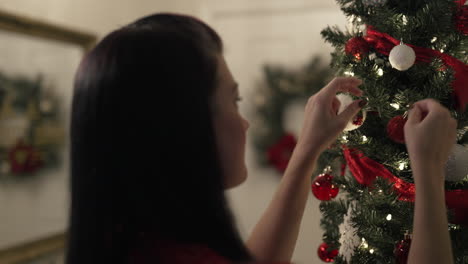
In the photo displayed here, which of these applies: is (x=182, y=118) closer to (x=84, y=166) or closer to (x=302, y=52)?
(x=84, y=166)

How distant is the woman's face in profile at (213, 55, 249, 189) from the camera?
673 mm

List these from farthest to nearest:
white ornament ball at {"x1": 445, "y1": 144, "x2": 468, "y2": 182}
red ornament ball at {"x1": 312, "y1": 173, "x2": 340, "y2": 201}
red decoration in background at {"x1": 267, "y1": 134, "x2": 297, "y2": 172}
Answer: red decoration in background at {"x1": 267, "y1": 134, "x2": 297, "y2": 172} → red ornament ball at {"x1": 312, "y1": 173, "x2": 340, "y2": 201} → white ornament ball at {"x1": 445, "y1": 144, "x2": 468, "y2": 182}

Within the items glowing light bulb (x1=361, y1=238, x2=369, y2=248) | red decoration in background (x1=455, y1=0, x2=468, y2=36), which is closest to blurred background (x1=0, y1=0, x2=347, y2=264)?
glowing light bulb (x1=361, y1=238, x2=369, y2=248)

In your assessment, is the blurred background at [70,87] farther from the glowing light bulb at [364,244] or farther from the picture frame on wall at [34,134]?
the glowing light bulb at [364,244]

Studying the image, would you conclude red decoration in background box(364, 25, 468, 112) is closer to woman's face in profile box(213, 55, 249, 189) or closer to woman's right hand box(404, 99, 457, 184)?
woman's right hand box(404, 99, 457, 184)

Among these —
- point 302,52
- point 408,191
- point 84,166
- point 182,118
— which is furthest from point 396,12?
point 302,52

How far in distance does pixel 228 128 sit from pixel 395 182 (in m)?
0.31

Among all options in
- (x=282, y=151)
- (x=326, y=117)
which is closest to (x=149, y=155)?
(x=326, y=117)

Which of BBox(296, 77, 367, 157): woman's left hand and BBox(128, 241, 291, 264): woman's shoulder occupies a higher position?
BBox(296, 77, 367, 157): woman's left hand

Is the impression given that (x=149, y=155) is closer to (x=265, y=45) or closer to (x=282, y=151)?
(x=282, y=151)

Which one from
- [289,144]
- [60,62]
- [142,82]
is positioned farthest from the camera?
[289,144]

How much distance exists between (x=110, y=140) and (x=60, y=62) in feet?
4.28

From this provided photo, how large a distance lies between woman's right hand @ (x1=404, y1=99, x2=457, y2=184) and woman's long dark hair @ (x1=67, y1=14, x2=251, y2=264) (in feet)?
0.92

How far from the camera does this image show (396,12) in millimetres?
766
